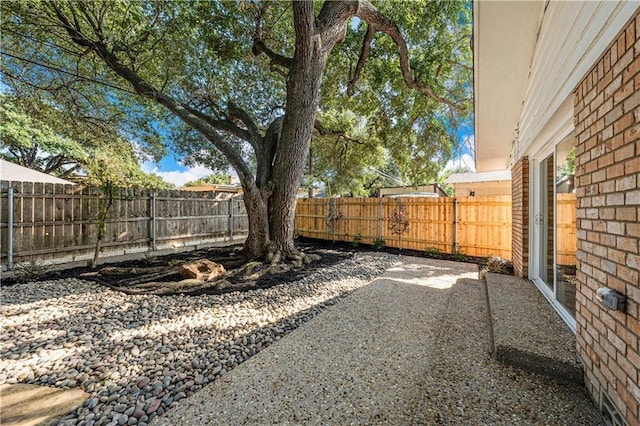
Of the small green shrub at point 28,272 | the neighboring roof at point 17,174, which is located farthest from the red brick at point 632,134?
the neighboring roof at point 17,174

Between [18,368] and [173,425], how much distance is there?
183 centimetres

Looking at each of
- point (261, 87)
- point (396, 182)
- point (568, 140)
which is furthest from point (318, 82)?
point (396, 182)

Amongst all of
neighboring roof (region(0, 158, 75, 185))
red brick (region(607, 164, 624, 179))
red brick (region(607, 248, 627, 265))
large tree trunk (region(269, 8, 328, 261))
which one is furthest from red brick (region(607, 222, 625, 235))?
neighboring roof (region(0, 158, 75, 185))

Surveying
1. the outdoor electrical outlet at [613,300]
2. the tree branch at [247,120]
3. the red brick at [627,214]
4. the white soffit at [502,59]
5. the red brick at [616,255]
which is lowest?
the outdoor electrical outlet at [613,300]

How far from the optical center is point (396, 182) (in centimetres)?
2467

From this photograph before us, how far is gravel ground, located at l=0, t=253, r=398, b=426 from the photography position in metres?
2.02

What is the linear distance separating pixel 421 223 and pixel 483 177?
8955 mm

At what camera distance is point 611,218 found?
1559mm

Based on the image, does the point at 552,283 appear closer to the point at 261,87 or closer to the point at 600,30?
the point at 600,30

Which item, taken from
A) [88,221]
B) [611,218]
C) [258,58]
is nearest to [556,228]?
[611,218]

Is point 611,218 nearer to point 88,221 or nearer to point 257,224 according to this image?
point 257,224

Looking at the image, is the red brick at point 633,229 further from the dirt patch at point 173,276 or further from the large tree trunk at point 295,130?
the large tree trunk at point 295,130

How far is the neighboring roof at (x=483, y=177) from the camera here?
1395 centimetres

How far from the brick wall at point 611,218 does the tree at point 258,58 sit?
4.80 metres
